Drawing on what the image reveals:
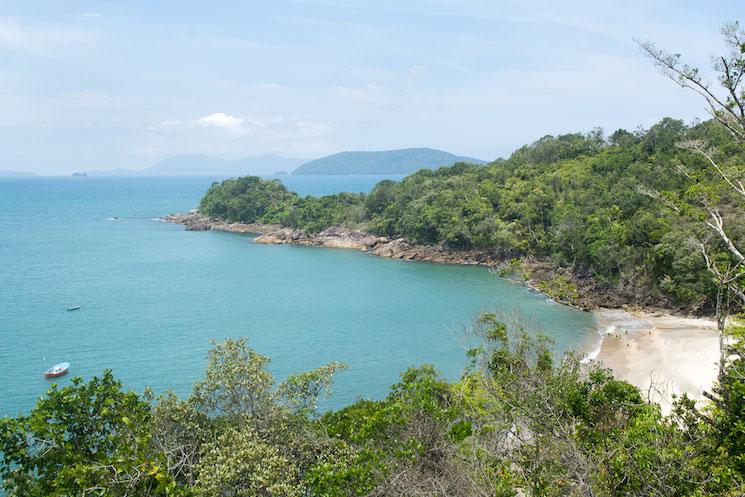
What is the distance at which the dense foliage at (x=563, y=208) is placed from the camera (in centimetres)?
3250

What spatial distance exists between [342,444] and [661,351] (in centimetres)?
2059

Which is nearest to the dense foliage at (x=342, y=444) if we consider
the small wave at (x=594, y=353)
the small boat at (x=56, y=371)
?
the small wave at (x=594, y=353)

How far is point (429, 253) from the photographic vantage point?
5019 cm

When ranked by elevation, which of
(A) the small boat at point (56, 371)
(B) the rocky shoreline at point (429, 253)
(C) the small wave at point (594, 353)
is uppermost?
(B) the rocky shoreline at point (429, 253)

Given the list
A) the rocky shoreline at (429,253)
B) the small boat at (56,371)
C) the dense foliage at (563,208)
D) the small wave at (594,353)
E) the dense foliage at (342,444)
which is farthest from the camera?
the rocky shoreline at (429,253)

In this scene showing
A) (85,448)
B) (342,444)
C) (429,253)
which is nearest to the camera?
(85,448)

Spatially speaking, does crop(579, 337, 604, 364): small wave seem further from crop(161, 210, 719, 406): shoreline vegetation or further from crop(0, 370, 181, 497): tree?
crop(0, 370, 181, 497): tree

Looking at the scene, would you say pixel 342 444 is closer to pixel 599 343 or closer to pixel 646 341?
pixel 599 343

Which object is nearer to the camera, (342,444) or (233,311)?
(342,444)

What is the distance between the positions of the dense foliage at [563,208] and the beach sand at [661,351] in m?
2.37

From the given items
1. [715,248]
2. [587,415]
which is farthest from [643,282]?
[587,415]

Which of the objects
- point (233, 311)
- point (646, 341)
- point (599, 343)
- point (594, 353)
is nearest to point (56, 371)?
point (233, 311)

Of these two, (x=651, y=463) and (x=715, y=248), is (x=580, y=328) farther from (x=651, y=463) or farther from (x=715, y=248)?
(x=651, y=463)

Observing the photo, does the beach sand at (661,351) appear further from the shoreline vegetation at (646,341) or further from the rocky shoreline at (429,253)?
the rocky shoreline at (429,253)
